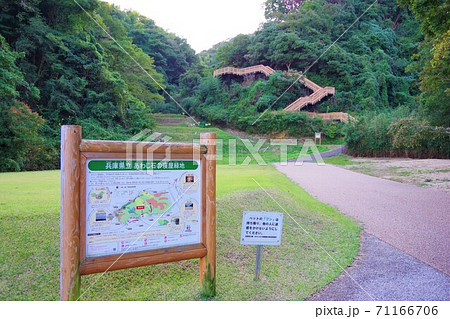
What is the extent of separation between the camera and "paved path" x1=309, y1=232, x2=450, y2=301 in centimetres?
340

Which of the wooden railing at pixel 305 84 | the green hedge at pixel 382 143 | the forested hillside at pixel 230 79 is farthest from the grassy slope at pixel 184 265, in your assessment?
the wooden railing at pixel 305 84

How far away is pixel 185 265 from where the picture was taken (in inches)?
163

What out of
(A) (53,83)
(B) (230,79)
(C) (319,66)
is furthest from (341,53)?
(A) (53,83)

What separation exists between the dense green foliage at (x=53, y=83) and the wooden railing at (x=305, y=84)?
16490 millimetres

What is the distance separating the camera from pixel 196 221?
11.1 ft

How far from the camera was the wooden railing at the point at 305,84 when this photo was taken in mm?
33562

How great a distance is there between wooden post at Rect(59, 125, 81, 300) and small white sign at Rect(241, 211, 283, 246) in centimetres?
177

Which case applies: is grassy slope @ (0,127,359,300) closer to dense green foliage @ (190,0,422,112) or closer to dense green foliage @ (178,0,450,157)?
dense green foliage @ (178,0,450,157)

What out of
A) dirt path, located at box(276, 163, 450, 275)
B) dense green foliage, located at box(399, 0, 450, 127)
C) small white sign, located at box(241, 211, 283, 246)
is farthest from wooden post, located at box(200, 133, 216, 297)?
dense green foliage, located at box(399, 0, 450, 127)

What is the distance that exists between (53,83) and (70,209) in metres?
18.5

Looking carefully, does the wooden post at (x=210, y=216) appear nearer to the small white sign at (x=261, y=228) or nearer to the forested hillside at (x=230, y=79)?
the small white sign at (x=261, y=228)

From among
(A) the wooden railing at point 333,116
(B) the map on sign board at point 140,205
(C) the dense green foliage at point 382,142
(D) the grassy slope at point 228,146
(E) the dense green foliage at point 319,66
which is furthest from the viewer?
(E) the dense green foliage at point 319,66

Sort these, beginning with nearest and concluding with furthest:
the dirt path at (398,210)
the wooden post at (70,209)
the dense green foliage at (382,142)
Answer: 1. the wooden post at (70,209)
2. the dirt path at (398,210)
3. the dense green foliage at (382,142)

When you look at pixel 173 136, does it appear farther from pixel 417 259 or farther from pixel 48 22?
pixel 417 259
